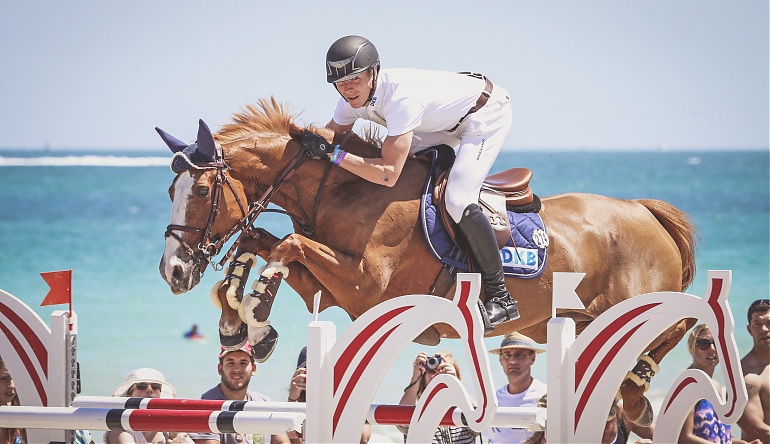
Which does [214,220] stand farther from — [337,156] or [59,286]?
[59,286]

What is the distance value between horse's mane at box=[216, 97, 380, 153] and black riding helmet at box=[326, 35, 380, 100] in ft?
1.40

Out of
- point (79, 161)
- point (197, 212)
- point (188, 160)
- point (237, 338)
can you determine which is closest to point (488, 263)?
point (237, 338)

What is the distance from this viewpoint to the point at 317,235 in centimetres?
521

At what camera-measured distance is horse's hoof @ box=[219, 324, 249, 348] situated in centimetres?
502

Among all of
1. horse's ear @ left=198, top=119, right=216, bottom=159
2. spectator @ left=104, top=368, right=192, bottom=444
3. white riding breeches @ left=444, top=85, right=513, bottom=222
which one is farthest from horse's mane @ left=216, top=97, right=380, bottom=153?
spectator @ left=104, top=368, right=192, bottom=444

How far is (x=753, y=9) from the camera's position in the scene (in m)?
34.4

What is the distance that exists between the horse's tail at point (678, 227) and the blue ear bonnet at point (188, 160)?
2.64 meters

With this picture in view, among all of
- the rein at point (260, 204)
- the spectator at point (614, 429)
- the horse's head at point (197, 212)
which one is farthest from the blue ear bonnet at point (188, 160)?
the spectator at point (614, 429)

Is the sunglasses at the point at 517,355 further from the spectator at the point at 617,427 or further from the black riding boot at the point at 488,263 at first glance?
the black riding boot at the point at 488,263

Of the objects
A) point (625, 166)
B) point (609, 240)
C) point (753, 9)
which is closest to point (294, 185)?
point (609, 240)

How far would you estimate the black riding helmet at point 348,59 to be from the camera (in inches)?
195

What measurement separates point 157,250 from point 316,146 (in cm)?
1763

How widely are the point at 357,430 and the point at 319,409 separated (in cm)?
16

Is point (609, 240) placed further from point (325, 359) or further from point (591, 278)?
point (325, 359)
